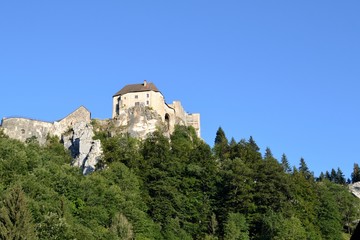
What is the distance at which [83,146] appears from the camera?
91.4 meters

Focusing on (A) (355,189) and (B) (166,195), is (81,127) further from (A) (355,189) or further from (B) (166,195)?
(A) (355,189)

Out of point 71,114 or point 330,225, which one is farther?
point 71,114

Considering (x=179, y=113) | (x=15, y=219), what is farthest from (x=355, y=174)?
(x=15, y=219)

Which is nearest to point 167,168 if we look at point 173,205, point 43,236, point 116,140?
point 173,205

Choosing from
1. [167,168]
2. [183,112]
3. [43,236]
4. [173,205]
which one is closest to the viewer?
[43,236]

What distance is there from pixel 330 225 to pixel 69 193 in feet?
128

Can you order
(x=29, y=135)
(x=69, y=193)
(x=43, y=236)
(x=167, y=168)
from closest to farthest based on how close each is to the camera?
1. (x=43, y=236)
2. (x=69, y=193)
3. (x=167, y=168)
4. (x=29, y=135)

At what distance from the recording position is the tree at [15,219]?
139ft

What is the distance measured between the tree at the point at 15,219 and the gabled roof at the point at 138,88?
58181 mm

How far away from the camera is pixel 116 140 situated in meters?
89.8

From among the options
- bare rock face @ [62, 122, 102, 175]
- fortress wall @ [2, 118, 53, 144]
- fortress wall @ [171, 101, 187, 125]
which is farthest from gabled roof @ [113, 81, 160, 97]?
fortress wall @ [2, 118, 53, 144]

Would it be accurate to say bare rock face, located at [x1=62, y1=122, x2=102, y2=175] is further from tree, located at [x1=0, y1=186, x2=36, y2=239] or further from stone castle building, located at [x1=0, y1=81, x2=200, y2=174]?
tree, located at [x1=0, y1=186, x2=36, y2=239]

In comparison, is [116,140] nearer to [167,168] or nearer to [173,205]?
[167,168]

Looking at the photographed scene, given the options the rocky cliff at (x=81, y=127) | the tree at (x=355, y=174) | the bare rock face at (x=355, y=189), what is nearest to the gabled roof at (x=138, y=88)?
the rocky cliff at (x=81, y=127)
